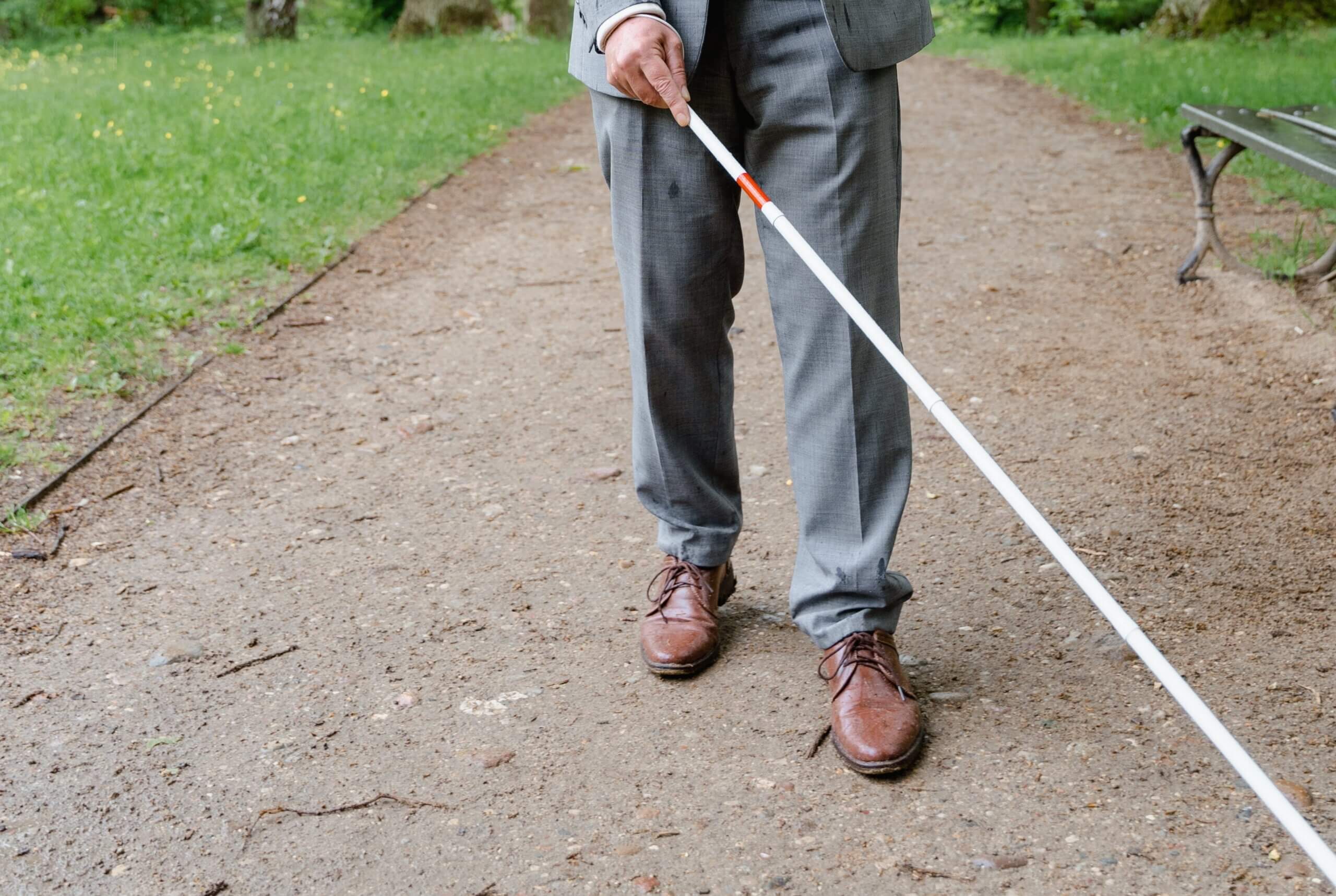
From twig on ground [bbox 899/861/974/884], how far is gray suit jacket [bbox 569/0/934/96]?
1.28m

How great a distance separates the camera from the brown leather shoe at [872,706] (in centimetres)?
205

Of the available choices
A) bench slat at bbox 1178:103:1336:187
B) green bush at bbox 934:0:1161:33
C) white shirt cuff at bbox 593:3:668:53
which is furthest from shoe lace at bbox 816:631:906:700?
green bush at bbox 934:0:1161:33

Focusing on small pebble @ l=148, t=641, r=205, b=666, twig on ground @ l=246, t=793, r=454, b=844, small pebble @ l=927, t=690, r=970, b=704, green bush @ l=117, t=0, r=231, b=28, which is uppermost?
twig on ground @ l=246, t=793, r=454, b=844

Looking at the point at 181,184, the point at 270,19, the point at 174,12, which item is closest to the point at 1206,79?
the point at 181,184

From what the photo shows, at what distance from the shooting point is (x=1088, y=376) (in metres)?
3.97

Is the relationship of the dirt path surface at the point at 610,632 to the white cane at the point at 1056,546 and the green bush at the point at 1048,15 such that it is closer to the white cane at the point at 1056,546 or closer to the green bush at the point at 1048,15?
the white cane at the point at 1056,546

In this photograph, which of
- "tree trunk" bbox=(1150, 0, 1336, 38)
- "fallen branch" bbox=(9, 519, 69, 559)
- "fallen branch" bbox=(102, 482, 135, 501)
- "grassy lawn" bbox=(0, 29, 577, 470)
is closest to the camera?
"fallen branch" bbox=(9, 519, 69, 559)

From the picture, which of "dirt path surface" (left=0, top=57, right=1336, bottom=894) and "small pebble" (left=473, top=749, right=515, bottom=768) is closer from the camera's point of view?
"dirt path surface" (left=0, top=57, right=1336, bottom=894)

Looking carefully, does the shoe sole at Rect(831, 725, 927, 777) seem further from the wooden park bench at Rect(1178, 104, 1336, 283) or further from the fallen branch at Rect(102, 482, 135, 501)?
the wooden park bench at Rect(1178, 104, 1336, 283)

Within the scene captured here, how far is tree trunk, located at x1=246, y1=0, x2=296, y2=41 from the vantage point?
15.0 metres

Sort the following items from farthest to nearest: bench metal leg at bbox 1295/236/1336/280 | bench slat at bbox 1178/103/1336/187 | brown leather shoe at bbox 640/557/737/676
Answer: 1. bench metal leg at bbox 1295/236/1336/280
2. bench slat at bbox 1178/103/1336/187
3. brown leather shoe at bbox 640/557/737/676

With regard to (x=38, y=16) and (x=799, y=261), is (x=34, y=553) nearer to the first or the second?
(x=799, y=261)

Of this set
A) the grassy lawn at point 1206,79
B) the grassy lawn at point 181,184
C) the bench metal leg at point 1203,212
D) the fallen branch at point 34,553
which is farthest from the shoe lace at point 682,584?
the grassy lawn at point 1206,79

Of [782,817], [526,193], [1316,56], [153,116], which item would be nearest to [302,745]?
[782,817]
